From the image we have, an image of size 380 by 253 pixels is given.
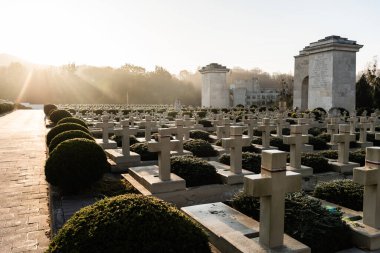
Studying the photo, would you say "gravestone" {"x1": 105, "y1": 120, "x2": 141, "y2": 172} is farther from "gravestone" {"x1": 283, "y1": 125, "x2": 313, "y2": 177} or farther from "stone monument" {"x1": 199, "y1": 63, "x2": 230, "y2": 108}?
"stone monument" {"x1": 199, "y1": 63, "x2": 230, "y2": 108}

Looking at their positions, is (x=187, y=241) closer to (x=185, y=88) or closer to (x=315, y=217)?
(x=315, y=217)

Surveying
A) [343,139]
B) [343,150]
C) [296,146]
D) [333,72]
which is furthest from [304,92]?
[296,146]

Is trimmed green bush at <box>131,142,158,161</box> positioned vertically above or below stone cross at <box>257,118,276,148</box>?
below

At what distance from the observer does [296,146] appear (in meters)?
7.84

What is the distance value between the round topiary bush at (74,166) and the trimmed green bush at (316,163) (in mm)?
4406

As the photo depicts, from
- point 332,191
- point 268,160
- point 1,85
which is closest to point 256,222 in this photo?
point 268,160

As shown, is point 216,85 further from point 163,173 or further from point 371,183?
point 371,183

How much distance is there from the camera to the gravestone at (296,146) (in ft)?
25.5

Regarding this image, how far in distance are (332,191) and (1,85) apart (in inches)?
3126

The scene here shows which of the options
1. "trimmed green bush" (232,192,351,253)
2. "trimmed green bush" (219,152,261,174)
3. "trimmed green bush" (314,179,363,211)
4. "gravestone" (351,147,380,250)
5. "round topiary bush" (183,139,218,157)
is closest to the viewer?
"trimmed green bush" (232,192,351,253)

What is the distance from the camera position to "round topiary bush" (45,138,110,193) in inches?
255

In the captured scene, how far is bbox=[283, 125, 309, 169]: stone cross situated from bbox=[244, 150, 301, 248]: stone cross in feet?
13.1

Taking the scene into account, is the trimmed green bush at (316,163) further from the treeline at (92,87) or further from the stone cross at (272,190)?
the treeline at (92,87)

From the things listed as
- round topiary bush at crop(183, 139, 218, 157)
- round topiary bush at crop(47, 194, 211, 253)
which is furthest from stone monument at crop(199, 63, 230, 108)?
round topiary bush at crop(47, 194, 211, 253)
